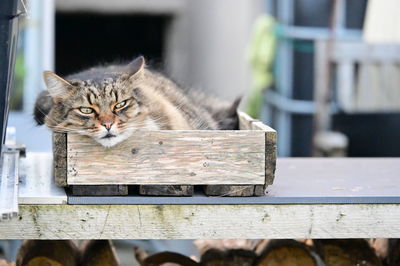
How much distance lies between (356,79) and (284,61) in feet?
4.94

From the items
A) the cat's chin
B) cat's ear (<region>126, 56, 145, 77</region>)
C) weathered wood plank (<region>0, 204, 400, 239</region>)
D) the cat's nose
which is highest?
cat's ear (<region>126, 56, 145, 77</region>)

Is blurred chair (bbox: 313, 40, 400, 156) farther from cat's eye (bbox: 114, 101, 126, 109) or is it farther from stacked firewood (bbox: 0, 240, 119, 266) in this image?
cat's eye (bbox: 114, 101, 126, 109)

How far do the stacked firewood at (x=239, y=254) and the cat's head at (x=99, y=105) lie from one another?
1.70 ft

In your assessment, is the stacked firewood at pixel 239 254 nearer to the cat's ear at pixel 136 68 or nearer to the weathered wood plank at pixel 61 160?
the weathered wood plank at pixel 61 160

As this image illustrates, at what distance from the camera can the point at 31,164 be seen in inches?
155

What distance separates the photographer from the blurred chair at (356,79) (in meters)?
6.85

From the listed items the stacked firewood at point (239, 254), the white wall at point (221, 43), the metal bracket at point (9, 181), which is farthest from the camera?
the white wall at point (221, 43)

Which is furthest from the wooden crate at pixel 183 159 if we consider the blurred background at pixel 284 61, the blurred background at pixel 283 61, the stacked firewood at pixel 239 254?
the blurred background at pixel 284 61

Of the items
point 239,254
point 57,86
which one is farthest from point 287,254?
point 57,86

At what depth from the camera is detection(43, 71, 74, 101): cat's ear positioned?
11.3 ft

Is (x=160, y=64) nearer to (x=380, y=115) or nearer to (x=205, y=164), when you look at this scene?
(x=205, y=164)

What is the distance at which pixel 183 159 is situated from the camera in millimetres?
3234

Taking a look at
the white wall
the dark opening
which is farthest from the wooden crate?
the dark opening

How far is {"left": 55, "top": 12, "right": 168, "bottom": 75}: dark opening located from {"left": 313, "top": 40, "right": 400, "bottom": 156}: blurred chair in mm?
6102
